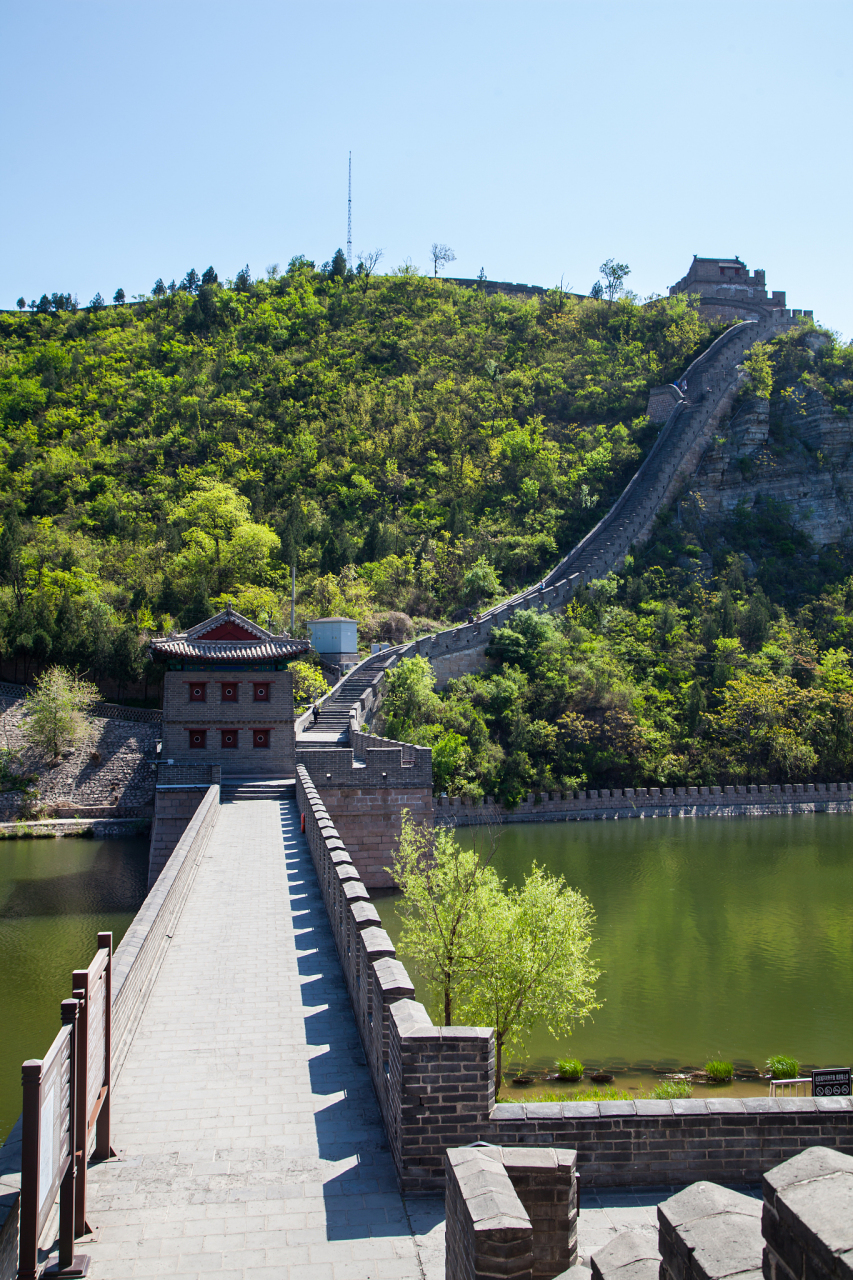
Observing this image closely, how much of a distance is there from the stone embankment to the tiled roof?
29.6 ft

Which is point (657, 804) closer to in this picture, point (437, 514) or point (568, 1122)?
point (437, 514)

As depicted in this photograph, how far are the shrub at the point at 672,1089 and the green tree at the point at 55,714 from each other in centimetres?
2954

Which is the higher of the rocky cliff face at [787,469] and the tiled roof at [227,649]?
the rocky cliff face at [787,469]

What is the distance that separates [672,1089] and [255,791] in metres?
15.0

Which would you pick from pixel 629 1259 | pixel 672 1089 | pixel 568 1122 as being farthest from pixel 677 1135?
pixel 672 1089

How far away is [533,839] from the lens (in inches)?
1286

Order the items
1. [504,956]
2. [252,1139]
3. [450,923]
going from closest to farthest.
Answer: [252,1139] < [504,956] < [450,923]

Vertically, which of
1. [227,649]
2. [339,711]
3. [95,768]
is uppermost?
[227,649]

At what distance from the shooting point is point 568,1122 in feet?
21.9

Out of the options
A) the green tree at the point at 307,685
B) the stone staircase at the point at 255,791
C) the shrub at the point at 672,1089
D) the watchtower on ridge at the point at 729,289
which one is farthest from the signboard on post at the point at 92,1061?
the watchtower on ridge at the point at 729,289

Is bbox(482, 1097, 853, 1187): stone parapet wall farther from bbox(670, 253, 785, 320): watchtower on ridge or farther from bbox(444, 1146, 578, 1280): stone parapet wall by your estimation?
bbox(670, 253, 785, 320): watchtower on ridge

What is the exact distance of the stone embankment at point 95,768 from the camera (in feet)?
116

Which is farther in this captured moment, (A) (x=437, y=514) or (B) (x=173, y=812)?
(A) (x=437, y=514)

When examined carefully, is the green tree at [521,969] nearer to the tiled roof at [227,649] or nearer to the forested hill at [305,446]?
the tiled roof at [227,649]
